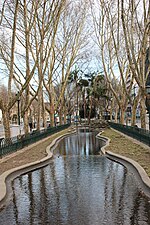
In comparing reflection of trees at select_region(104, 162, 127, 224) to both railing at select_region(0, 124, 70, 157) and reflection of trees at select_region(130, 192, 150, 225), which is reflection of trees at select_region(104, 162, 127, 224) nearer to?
reflection of trees at select_region(130, 192, 150, 225)

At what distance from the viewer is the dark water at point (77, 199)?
6801mm

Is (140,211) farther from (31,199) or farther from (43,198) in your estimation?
(31,199)

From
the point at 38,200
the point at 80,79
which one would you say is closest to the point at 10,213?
the point at 38,200

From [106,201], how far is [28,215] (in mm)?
2018

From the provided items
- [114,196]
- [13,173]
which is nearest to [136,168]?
[114,196]

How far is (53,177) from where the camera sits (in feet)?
37.8

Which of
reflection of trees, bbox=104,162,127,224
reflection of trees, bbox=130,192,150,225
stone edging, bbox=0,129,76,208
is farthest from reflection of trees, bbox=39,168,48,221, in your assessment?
reflection of trees, bbox=130,192,150,225

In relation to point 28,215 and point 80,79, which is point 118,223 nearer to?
point 28,215

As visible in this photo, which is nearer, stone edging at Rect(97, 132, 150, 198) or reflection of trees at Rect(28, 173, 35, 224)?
reflection of trees at Rect(28, 173, 35, 224)

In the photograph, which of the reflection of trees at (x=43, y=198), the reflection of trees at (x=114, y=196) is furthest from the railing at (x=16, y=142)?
the reflection of trees at (x=114, y=196)

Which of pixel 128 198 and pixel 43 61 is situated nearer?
pixel 128 198

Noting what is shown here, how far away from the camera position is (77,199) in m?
8.31

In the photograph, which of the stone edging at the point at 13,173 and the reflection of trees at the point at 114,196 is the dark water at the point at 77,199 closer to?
the reflection of trees at the point at 114,196

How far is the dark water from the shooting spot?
6801 millimetres
